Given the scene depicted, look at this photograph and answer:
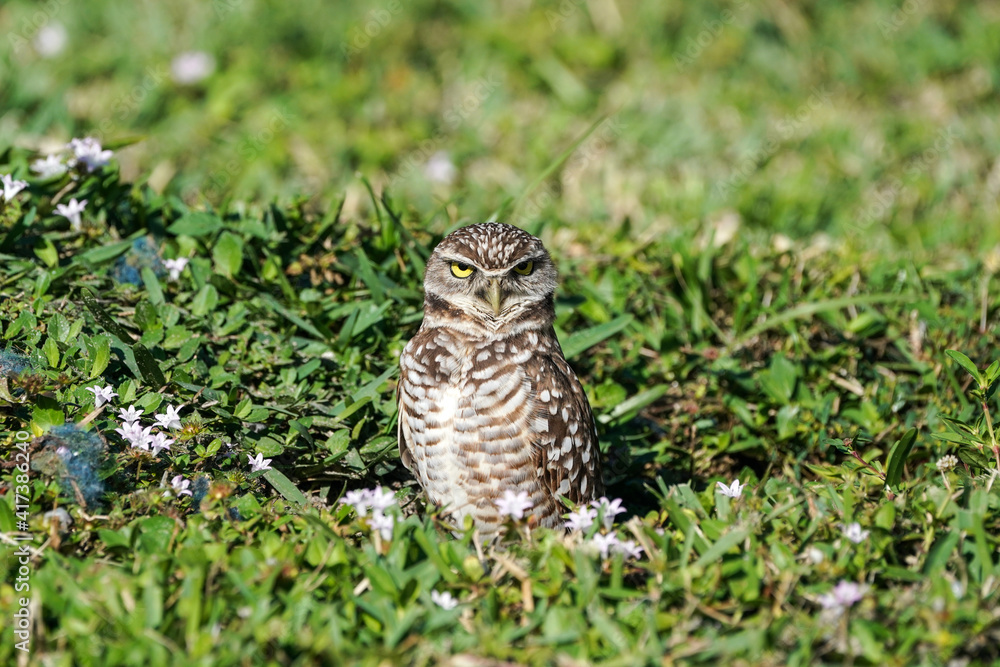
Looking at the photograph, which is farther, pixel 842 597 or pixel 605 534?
pixel 605 534

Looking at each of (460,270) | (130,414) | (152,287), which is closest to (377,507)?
(130,414)

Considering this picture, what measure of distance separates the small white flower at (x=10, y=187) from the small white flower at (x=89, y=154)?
293 millimetres

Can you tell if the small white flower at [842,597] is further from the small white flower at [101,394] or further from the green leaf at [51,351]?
the green leaf at [51,351]

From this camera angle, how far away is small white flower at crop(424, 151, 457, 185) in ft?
20.8

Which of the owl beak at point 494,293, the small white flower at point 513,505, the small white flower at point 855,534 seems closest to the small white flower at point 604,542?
the small white flower at point 513,505

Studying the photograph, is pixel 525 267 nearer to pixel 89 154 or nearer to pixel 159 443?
pixel 159 443

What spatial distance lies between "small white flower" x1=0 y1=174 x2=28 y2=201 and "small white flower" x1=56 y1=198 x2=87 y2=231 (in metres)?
0.17

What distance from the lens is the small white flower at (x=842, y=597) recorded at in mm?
2418

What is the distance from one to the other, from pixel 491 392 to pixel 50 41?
4949 mm

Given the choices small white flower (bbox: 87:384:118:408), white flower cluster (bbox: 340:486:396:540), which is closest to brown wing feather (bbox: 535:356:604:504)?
white flower cluster (bbox: 340:486:396:540)

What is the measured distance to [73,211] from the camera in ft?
12.8

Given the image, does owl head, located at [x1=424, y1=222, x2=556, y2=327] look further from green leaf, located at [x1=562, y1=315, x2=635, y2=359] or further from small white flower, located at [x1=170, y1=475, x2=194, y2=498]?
small white flower, located at [x1=170, y1=475, x2=194, y2=498]

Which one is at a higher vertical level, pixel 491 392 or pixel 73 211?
pixel 73 211

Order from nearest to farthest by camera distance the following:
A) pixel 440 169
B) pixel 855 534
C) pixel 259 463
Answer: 1. pixel 855 534
2. pixel 259 463
3. pixel 440 169
